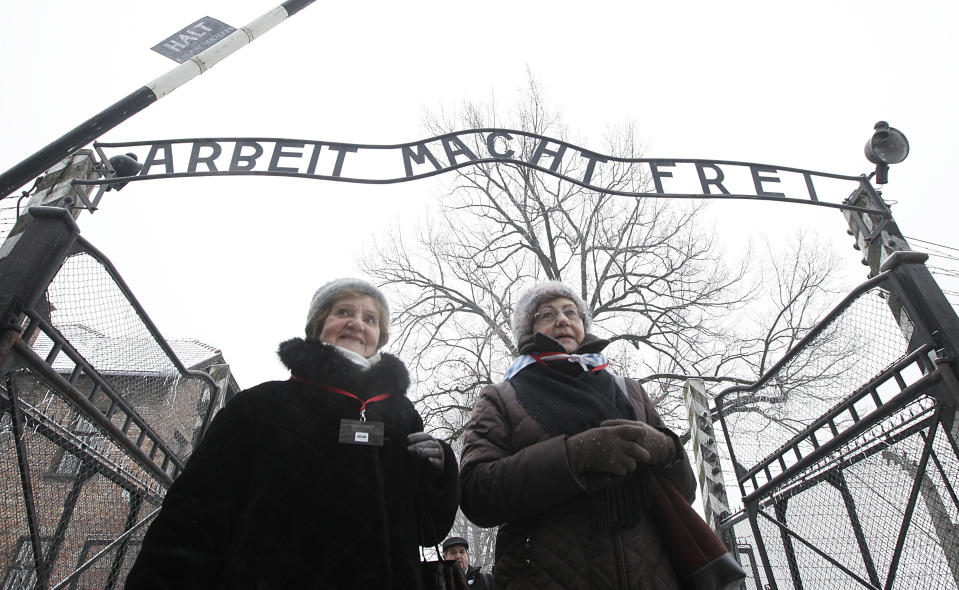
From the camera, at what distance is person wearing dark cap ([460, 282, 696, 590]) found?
169cm

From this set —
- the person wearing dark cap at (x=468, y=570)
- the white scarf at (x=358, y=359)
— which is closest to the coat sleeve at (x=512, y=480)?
the white scarf at (x=358, y=359)

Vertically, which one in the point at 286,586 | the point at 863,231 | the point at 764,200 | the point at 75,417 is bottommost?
the point at 286,586

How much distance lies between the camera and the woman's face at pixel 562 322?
2395 millimetres

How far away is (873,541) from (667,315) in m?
9.64

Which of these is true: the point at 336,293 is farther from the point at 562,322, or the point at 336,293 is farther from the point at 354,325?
the point at 562,322

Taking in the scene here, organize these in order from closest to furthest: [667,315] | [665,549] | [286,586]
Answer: [286,586]
[665,549]
[667,315]

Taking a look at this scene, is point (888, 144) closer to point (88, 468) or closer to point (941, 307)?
point (941, 307)

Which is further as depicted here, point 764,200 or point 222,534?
point 764,200

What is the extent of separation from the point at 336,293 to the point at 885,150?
4334 mm

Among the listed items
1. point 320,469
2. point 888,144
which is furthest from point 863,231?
point 320,469

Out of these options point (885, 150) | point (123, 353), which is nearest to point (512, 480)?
point (123, 353)

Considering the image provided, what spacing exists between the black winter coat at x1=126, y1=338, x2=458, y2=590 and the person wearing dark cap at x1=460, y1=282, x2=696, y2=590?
21 cm

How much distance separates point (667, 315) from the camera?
39.2 feet

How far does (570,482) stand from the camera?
172 centimetres
